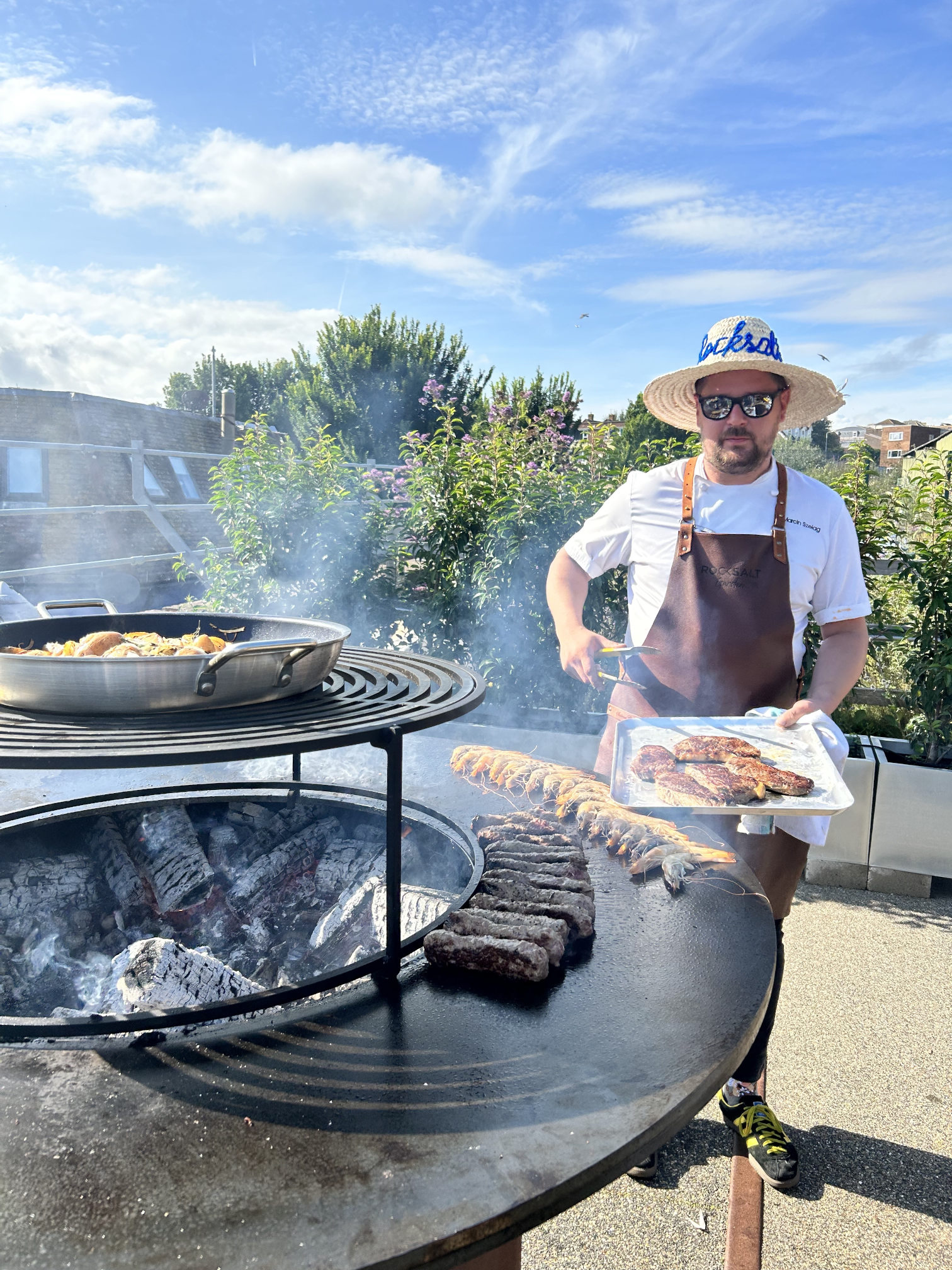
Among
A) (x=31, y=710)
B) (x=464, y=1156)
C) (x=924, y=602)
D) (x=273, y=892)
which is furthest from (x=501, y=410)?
(x=464, y=1156)

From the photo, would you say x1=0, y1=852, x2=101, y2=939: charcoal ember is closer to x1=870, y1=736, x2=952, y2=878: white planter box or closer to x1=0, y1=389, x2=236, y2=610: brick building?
x1=870, y1=736, x2=952, y2=878: white planter box

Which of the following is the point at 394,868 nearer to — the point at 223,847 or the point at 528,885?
the point at 528,885

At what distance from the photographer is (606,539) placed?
112 inches

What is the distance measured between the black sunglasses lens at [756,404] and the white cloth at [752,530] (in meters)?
0.20

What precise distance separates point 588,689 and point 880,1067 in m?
2.57

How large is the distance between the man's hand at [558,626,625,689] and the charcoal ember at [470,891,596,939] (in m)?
0.88

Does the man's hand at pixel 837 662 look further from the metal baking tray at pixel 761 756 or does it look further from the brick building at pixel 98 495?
the brick building at pixel 98 495

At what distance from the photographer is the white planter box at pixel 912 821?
Answer: 4047 mm

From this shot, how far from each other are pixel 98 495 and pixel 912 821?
1727 centimetres

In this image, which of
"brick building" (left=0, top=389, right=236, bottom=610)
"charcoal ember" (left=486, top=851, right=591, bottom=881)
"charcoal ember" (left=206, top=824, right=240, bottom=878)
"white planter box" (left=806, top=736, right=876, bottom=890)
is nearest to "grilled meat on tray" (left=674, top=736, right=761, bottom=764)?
"charcoal ember" (left=486, top=851, right=591, bottom=881)

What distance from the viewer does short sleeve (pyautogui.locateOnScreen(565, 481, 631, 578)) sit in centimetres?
281

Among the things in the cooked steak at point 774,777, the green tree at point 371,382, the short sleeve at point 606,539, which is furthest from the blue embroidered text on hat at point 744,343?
the green tree at point 371,382

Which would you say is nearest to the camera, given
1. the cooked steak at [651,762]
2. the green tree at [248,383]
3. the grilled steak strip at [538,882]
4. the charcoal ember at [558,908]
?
the charcoal ember at [558,908]

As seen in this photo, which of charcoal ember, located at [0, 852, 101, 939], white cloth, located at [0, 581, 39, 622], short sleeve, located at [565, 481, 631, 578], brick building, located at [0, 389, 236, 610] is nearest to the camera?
charcoal ember, located at [0, 852, 101, 939]
